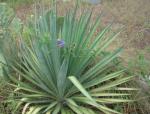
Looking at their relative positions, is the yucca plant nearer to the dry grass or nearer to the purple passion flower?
the purple passion flower

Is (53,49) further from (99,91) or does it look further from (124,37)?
(124,37)

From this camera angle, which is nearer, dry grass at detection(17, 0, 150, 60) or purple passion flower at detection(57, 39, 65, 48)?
purple passion flower at detection(57, 39, 65, 48)

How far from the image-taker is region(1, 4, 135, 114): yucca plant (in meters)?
4.43

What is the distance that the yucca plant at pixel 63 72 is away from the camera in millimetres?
4430

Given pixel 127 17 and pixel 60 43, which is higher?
pixel 60 43

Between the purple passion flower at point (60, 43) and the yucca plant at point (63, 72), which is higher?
the purple passion flower at point (60, 43)

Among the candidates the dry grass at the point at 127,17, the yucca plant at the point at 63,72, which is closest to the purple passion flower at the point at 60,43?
the yucca plant at the point at 63,72

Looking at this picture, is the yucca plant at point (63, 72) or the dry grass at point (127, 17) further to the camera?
the dry grass at point (127, 17)

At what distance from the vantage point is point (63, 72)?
14.1 ft

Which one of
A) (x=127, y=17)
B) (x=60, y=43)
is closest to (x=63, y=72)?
(x=60, y=43)

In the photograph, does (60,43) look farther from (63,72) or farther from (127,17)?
(127,17)

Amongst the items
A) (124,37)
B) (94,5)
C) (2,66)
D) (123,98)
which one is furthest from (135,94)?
(94,5)

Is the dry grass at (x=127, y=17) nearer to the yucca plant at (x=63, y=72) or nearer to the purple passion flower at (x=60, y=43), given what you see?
the yucca plant at (x=63, y=72)

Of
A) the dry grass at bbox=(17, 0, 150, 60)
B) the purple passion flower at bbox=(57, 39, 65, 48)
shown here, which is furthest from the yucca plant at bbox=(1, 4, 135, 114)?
the dry grass at bbox=(17, 0, 150, 60)
